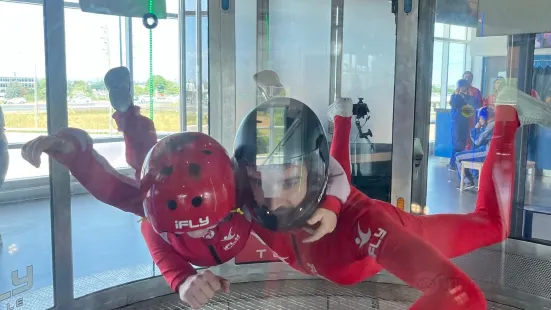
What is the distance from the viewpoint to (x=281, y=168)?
1.29 m

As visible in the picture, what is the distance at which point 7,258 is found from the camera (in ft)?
8.24

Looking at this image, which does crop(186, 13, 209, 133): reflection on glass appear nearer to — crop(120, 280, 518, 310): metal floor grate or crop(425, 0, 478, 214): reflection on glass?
crop(120, 280, 518, 310): metal floor grate

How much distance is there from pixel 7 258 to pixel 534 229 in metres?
2.76

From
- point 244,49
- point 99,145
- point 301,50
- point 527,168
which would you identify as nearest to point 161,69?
point 244,49

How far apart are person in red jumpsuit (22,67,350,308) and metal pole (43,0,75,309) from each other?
83 centimetres

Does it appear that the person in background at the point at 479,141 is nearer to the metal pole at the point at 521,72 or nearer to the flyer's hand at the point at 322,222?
the metal pole at the point at 521,72

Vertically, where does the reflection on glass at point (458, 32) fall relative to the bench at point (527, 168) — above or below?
above

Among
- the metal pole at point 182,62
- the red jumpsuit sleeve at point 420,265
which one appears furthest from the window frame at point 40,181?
the red jumpsuit sleeve at point 420,265

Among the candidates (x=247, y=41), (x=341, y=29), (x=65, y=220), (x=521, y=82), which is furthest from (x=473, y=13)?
(x=65, y=220)

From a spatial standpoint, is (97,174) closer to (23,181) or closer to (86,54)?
(86,54)

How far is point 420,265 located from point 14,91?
2.15 metres

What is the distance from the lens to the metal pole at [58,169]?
88.3 inches

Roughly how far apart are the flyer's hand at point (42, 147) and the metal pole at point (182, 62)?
3.53ft

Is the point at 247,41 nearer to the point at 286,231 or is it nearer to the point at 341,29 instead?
the point at 341,29
